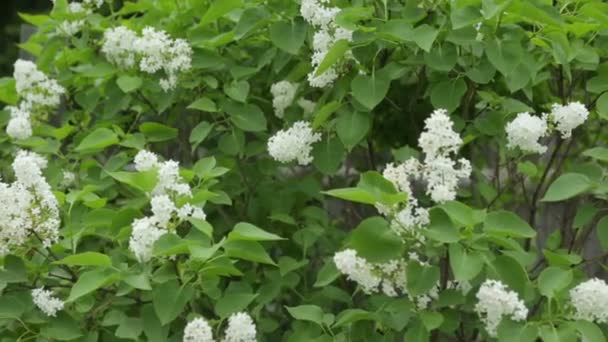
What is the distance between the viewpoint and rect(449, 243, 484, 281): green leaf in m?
1.97

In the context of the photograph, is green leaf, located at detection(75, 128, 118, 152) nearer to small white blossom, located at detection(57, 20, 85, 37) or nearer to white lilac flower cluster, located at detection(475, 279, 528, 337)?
small white blossom, located at detection(57, 20, 85, 37)

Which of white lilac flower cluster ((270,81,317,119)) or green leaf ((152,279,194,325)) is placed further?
white lilac flower cluster ((270,81,317,119))

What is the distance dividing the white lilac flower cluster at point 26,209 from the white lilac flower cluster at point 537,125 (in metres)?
1.15

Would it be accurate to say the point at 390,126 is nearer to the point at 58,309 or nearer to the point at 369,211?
the point at 369,211

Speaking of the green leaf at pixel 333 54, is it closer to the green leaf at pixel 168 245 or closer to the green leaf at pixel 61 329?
the green leaf at pixel 168 245

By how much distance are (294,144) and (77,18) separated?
1108 millimetres

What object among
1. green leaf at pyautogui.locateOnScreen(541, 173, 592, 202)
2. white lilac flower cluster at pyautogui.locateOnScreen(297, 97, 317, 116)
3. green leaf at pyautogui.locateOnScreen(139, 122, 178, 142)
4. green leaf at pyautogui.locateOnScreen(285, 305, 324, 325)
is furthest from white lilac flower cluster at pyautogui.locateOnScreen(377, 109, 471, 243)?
green leaf at pyautogui.locateOnScreen(139, 122, 178, 142)

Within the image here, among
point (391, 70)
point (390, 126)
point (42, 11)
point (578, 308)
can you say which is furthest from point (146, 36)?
point (42, 11)

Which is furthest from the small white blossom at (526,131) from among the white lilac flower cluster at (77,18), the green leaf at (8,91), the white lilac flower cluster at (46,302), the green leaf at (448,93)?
the green leaf at (8,91)

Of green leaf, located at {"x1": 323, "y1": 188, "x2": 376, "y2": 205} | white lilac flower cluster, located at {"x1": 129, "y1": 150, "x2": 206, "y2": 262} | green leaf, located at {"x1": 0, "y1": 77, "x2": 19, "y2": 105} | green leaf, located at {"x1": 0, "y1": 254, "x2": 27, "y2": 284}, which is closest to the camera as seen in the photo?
green leaf, located at {"x1": 323, "y1": 188, "x2": 376, "y2": 205}

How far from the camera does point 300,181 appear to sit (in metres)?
3.05

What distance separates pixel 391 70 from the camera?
2.52 meters

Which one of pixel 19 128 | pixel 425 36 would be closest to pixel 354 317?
pixel 425 36

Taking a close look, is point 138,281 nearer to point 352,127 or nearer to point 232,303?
point 232,303
